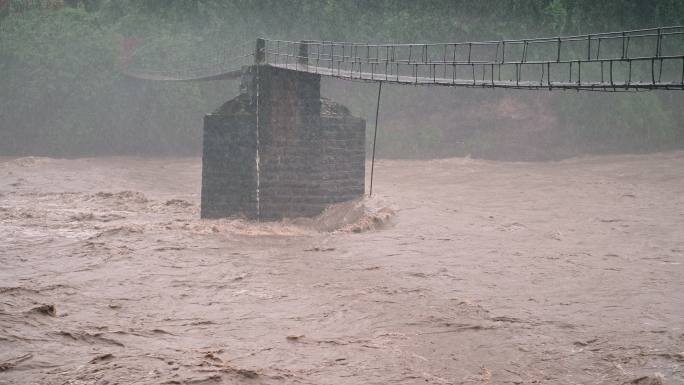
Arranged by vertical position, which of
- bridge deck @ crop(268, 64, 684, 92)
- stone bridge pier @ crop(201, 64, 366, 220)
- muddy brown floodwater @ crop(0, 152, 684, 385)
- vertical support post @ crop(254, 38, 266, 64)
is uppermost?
vertical support post @ crop(254, 38, 266, 64)

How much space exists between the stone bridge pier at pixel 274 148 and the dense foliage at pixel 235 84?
14.9 metres

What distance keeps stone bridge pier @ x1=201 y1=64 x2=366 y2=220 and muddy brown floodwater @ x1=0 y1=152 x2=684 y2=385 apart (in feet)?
1.93

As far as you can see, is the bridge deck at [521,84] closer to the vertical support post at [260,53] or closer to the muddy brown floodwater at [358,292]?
the vertical support post at [260,53]

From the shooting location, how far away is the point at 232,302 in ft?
40.2

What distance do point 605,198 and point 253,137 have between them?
9.49 m

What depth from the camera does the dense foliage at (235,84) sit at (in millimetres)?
33281

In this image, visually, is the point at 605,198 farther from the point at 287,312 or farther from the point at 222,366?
the point at 222,366

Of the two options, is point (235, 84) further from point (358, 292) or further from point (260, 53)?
point (358, 292)

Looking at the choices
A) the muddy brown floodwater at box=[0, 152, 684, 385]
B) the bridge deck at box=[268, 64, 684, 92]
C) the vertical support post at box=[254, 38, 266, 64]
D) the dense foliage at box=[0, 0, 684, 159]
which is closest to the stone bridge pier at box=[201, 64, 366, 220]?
the vertical support post at box=[254, 38, 266, 64]

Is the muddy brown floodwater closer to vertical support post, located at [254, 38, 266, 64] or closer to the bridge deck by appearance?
the bridge deck

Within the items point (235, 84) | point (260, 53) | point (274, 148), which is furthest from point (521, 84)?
point (235, 84)

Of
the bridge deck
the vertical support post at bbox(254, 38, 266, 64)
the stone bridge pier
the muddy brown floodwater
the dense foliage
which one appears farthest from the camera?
the dense foliage

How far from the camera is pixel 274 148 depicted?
1912cm

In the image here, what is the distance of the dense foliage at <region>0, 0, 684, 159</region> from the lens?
33.3 meters
